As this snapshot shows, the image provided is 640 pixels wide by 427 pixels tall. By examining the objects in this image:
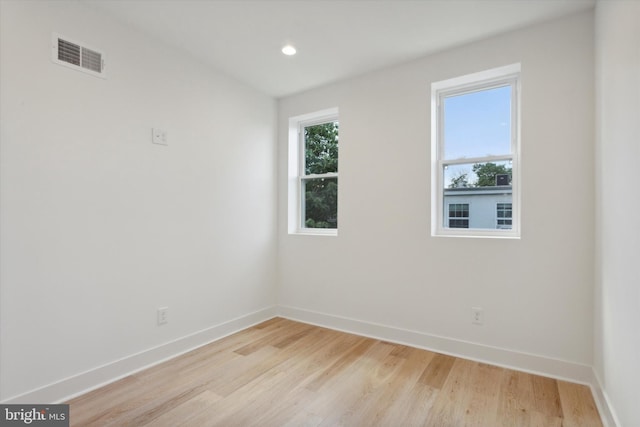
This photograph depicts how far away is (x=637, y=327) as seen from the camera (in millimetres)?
1296

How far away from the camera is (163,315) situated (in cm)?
259

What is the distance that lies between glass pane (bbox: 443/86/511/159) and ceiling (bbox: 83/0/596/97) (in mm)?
486

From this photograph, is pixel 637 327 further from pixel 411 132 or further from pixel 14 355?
pixel 14 355

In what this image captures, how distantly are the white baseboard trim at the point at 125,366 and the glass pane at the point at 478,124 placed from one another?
270 cm

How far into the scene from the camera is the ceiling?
212cm

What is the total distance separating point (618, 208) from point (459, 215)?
123 cm

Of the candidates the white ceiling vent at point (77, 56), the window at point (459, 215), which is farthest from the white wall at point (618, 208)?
the white ceiling vent at point (77, 56)

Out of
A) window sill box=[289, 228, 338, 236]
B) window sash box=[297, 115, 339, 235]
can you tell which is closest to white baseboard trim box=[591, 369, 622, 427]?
window sill box=[289, 228, 338, 236]

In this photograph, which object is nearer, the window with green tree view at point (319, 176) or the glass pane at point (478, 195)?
the glass pane at point (478, 195)

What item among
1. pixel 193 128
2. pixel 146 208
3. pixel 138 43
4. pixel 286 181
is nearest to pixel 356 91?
pixel 286 181

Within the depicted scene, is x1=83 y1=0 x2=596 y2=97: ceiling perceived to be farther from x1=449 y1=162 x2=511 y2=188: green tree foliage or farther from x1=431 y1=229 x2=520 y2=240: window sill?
x1=431 y1=229 x2=520 y2=240: window sill

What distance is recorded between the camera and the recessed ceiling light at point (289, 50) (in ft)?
8.61

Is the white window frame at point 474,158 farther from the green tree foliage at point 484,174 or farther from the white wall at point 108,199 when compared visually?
the white wall at point 108,199

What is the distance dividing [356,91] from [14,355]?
3.27 meters
